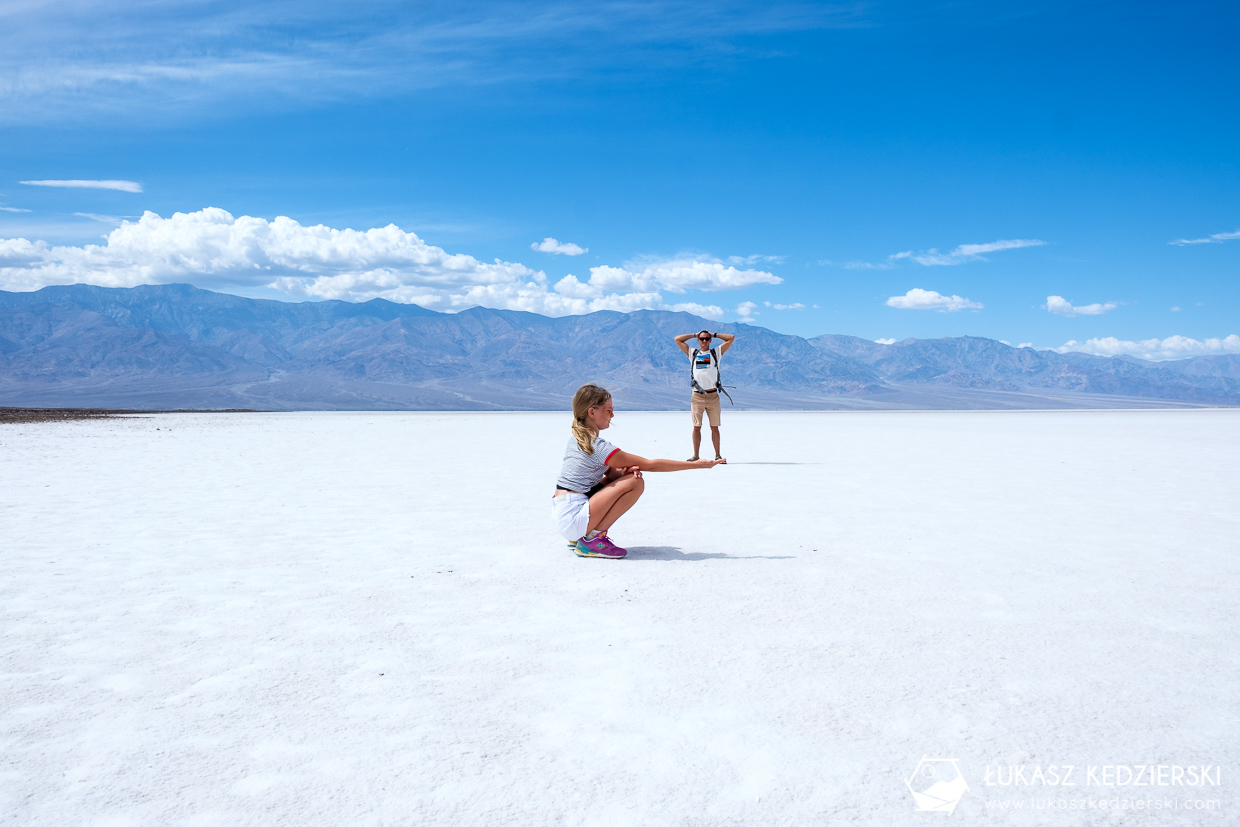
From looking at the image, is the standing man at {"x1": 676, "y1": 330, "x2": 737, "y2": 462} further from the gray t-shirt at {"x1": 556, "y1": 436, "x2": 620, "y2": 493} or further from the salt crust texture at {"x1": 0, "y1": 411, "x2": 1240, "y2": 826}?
the gray t-shirt at {"x1": 556, "y1": 436, "x2": 620, "y2": 493}

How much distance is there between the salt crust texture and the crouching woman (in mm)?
227

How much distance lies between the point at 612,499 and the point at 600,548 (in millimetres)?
414

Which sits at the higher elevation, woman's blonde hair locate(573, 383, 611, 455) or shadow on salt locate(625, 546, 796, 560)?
woman's blonde hair locate(573, 383, 611, 455)

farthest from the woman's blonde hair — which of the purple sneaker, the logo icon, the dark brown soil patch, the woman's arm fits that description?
the dark brown soil patch

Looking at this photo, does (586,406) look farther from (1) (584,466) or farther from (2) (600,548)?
(2) (600,548)

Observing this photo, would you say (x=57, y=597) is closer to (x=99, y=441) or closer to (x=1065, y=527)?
(x=1065, y=527)

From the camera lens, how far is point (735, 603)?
4812 millimetres

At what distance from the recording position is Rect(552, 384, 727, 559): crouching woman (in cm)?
580

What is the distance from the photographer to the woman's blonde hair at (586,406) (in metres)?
5.71

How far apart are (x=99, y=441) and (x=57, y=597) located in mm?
16766

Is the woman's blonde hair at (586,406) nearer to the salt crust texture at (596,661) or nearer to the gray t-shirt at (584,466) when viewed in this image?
the gray t-shirt at (584,466)

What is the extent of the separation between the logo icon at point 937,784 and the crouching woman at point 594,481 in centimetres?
311

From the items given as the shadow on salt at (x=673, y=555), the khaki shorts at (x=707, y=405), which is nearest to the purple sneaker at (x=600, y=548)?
the shadow on salt at (x=673, y=555)

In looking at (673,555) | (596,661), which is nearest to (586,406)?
(673,555)
